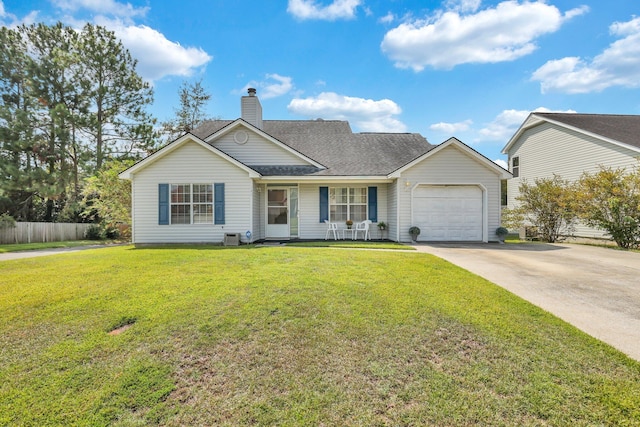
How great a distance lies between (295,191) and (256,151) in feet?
8.64

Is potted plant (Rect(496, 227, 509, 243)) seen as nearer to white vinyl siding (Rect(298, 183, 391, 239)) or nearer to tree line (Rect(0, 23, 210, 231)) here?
white vinyl siding (Rect(298, 183, 391, 239))

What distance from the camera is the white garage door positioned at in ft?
41.8

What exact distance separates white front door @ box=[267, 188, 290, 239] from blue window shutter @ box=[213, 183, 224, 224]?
244 centimetres

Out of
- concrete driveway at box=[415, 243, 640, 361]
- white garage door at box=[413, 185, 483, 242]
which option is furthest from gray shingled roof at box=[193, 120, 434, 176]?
concrete driveway at box=[415, 243, 640, 361]

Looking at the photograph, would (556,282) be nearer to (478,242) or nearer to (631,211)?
(478,242)

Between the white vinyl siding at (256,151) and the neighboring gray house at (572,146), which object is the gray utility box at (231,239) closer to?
the white vinyl siding at (256,151)

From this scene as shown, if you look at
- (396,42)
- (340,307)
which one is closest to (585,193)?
(396,42)

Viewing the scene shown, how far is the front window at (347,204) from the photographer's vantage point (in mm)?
13961

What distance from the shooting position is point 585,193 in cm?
1213

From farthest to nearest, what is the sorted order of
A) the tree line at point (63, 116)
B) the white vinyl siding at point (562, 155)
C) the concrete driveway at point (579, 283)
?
the tree line at point (63, 116), the white vinyl siding at point (562, 155), the concrete driveway at point (579, 283)

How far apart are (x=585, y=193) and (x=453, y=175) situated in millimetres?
5217

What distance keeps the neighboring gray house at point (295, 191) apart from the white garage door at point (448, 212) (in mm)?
43

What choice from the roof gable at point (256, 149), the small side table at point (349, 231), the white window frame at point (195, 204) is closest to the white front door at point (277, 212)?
the roof gable at point (256, 149)

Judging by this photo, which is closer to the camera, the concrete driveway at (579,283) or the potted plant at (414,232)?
the concrete driveway at (579,283)
